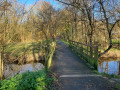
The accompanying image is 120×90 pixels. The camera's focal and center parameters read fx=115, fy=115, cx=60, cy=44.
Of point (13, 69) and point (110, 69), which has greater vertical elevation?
point (13, 69)

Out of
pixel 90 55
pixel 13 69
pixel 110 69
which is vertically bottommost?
pixel 110 69

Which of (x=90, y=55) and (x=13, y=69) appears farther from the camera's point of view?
(x=13, y=69)

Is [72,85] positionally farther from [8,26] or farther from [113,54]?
[113,54]

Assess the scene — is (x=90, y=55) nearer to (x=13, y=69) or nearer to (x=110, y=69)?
(x=110, y=69)

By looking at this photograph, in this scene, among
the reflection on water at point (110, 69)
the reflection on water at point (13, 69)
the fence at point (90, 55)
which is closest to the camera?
the fence at point (90, 55)

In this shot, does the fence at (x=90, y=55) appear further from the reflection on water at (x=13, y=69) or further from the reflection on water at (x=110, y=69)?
the reflection on water at (x=13, y=69)

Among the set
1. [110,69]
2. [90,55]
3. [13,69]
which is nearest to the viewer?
[90,55]

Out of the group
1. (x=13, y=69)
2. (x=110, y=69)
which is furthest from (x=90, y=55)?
(x=13, y=69)

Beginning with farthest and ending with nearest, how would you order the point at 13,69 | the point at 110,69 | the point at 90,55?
the point at 110,69 < the point at 13,69 < the point at 90,55

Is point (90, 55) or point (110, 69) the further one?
point (110, 69)

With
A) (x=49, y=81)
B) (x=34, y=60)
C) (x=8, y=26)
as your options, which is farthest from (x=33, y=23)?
(x=49, y=81)

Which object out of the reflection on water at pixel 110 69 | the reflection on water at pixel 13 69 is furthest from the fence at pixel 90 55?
the reflection on water at pixel 13 69

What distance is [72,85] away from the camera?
171 inches

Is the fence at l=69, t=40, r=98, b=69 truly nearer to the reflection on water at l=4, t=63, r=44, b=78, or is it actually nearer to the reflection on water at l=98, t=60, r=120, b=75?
the reflection on water at l=98, t=60, r=120, b=75
